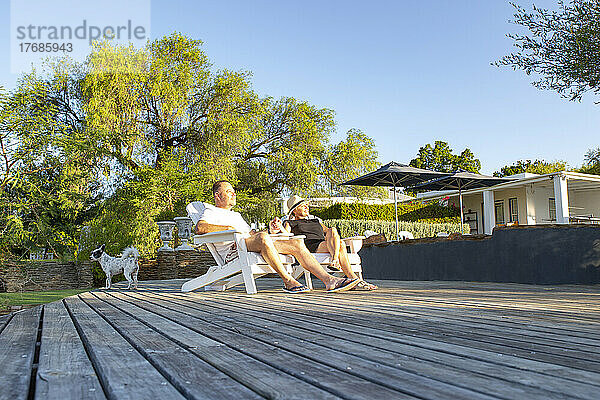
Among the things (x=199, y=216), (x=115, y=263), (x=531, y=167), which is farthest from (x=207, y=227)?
(x=531, y=167)

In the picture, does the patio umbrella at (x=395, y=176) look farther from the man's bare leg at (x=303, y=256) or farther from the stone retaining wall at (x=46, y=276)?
the man's bare leg at (x=303, y=256)

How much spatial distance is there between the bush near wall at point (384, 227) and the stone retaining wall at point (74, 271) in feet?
13.1

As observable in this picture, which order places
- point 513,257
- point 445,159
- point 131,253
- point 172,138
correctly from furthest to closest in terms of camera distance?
point 445,159
point 172,138
point 131,253
point 513,257

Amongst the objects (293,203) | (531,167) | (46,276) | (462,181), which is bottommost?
(46,276)

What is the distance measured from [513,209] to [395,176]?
32.0ft

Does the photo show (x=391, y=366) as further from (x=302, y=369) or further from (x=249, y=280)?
(x=249, y=280)

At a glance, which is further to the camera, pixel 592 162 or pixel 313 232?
pixel 592 162

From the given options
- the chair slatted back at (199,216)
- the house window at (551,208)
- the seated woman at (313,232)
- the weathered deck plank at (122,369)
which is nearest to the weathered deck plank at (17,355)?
the weathered deck plank at (122,369)

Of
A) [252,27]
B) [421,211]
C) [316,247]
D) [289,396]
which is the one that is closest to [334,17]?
[252,27]

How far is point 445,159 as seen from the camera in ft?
130

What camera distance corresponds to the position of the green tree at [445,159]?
3903 centimetres

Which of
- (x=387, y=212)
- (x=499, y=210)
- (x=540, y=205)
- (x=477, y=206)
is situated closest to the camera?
(x=387, y=212)

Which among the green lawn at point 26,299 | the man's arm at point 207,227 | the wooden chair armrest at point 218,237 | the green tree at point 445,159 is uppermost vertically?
the green tree at point 445,159

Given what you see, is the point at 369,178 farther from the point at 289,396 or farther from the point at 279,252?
the point at 289,396
